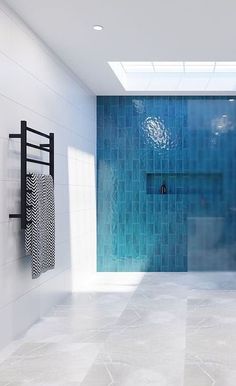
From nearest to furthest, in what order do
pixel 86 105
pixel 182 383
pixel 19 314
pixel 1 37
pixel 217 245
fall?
pixel 182 383 → pixel 1 37 → pixel 19 314 → pixel 86 105 → pixel 217 245

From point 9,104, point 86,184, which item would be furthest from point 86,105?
point 9,104

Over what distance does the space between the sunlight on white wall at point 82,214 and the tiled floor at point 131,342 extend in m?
0.48

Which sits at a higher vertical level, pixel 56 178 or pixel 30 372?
pixel 56 178

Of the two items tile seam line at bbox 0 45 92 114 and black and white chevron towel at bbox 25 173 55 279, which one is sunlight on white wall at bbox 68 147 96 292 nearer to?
tile seam line at bbox 0 45 92 114

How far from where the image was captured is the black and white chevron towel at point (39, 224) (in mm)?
3467

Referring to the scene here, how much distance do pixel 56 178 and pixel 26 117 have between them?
3.26 ft

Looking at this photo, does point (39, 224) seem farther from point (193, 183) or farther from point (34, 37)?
point (193, 183)

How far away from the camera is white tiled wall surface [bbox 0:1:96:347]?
3234 millimetres

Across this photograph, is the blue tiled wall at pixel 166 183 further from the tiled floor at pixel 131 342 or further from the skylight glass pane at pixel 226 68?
the tiled floor at pixel 131 342

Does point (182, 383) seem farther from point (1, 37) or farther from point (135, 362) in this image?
point (1, 37)

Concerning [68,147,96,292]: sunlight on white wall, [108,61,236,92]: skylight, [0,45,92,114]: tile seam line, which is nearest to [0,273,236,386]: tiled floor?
[68,147,96,292]: sunlight on white wall

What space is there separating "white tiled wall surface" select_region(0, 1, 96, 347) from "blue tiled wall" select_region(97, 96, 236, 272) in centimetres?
36

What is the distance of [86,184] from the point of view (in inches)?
232

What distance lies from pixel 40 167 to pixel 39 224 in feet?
2.29
